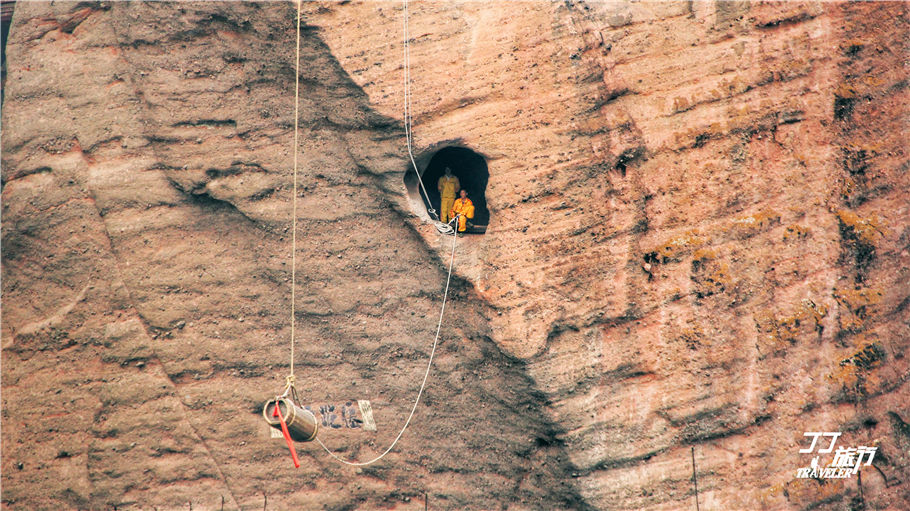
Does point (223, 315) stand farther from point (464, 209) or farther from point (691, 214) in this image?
point (691, 214)

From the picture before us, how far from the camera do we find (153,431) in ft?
22.9

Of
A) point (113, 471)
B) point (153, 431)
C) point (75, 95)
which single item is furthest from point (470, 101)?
point (113, 471)

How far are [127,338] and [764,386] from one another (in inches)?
289

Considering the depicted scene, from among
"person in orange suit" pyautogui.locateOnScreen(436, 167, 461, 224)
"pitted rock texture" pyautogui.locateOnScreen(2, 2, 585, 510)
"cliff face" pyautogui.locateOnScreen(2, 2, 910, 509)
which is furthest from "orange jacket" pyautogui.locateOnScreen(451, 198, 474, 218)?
"pitted rock texture" pyautogui.locateOnScreen(2, 2, 585, 510)

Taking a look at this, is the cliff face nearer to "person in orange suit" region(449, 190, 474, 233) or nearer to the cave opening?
"person in orange suit" region(449, 190, 474, 233)

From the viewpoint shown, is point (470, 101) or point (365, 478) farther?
point (365, 478)

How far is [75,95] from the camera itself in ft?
23.1

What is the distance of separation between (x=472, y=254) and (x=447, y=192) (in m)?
1.02

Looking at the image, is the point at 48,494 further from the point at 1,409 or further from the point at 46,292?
the point at 46,292

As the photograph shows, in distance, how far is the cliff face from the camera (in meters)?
6.36

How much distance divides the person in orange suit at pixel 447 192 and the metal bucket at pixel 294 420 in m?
2.92

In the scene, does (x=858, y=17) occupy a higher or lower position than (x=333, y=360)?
higher

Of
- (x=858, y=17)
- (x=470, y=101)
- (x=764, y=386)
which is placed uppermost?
(x=858, y=17)

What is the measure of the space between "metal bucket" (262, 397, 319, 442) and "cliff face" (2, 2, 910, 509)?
3.67 ft
